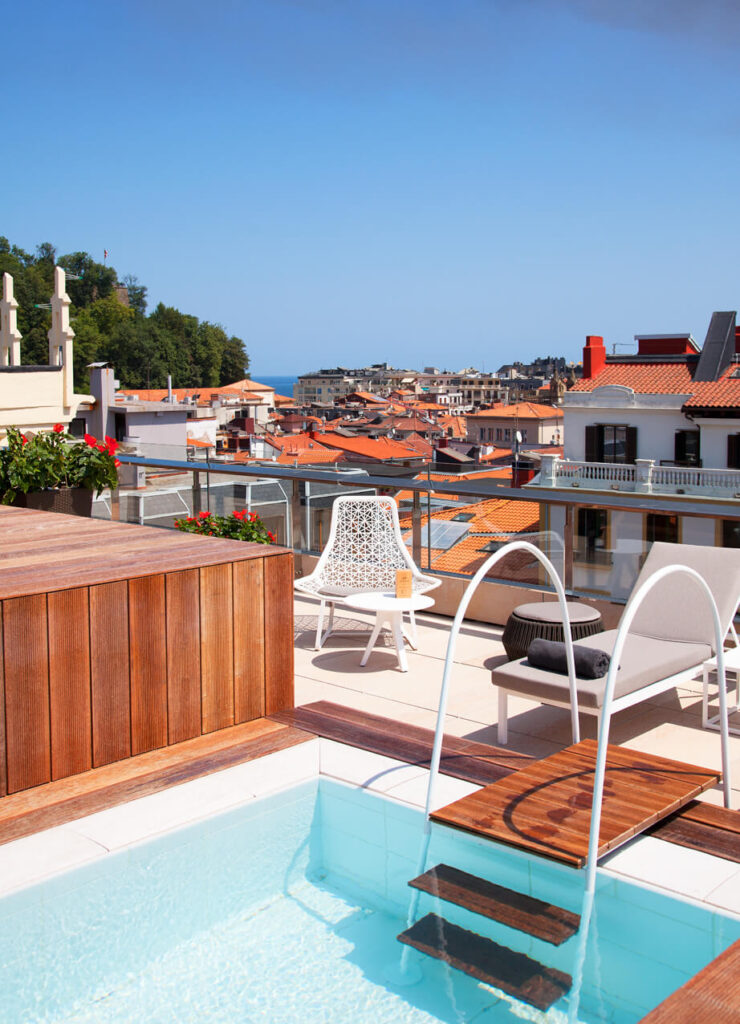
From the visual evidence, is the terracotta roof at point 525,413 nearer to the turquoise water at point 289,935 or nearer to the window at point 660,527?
the window at point 660,527

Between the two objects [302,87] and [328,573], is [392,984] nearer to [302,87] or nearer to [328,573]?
[328,573]

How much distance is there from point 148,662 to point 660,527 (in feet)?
10.1

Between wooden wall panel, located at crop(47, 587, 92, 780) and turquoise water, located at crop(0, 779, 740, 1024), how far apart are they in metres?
0.57

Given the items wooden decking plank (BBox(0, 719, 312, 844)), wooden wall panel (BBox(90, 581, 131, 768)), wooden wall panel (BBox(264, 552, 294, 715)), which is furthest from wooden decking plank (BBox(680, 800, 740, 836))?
wooden wall panel (BBox(90, 581, 131, 768))

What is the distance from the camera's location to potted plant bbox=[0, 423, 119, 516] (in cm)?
668

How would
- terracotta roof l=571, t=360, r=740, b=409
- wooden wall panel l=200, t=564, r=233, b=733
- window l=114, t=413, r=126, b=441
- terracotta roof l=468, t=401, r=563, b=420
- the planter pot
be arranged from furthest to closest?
1. terracotta roof l=468, t=401, r=563, b=420
2. terracotta roof l=571, t=360, r=740, b=409
3. window l=114, t=413, r=126, b=441
4. the planter pot
5. wooden wall panel l=200, t=564, r=233, b=733

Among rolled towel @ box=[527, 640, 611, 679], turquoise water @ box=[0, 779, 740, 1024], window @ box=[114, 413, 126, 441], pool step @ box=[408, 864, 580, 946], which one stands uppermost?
window @ box=[114, 413, 126, 441]

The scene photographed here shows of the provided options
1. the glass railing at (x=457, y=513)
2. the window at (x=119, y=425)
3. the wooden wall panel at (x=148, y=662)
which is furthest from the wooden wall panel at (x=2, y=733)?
the window at (x=119, y=425)

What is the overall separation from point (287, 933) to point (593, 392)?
126 feet

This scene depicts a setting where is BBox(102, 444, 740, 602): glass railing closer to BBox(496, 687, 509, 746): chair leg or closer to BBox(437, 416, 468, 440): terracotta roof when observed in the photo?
BBox(496, 687, 509, 746): chair leg

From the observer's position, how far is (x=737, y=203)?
503ft

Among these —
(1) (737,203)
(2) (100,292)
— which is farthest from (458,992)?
(1) (737,203)

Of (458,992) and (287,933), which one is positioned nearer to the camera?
(458,992)

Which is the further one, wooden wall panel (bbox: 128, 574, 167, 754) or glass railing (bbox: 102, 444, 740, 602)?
glass railing (bbox: 102, 444, 740, 602)
